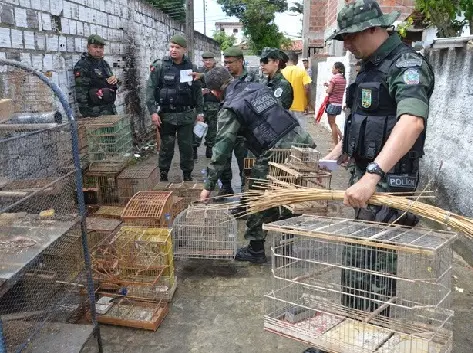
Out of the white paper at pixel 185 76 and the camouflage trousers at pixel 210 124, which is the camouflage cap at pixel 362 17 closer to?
the white paper at pixel 185 76

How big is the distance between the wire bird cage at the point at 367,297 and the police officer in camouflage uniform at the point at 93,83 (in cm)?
437

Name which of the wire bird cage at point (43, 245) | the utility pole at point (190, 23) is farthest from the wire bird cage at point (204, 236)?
the utility pole at point (190, 23)

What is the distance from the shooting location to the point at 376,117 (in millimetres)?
2805

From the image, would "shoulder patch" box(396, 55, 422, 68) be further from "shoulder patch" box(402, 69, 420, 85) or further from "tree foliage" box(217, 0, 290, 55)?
"tree foliage" box(217, 0, 290, 55)

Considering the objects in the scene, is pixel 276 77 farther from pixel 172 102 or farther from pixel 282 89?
pixel 172 102

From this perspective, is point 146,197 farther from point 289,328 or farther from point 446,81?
point 446,81

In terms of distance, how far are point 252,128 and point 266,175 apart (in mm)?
492

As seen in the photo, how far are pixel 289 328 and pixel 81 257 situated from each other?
1.78m

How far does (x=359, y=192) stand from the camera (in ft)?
7.63

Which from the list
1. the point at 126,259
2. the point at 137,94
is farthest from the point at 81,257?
the point at 137,94

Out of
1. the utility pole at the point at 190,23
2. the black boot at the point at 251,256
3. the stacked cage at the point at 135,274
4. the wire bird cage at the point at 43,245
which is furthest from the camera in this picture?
the utility pole at the point at 190,23

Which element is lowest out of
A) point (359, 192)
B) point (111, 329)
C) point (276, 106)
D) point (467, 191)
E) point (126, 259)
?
point (111, 329)

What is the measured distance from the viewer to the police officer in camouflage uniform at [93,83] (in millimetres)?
6340

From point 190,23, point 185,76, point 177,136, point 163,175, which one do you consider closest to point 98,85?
point 185,76
